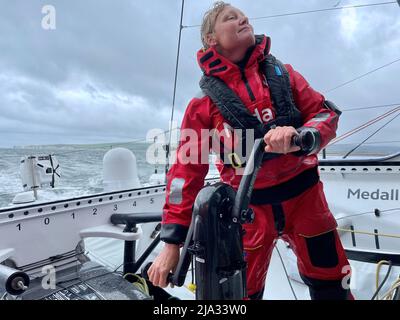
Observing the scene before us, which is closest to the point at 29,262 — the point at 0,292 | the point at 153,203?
the point at 0,292

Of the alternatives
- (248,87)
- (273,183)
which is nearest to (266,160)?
(273,183)

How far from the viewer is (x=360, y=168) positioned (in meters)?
2.14

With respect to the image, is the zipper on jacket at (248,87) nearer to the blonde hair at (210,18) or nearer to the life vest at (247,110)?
the life vest at (247,110)

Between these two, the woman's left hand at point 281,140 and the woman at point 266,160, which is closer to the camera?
the woman's left hand at point 281,140

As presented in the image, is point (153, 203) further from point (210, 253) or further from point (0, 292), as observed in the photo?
point (210, 253)

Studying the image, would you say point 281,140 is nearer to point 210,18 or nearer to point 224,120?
point 224,120

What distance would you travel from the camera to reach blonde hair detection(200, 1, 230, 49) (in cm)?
100

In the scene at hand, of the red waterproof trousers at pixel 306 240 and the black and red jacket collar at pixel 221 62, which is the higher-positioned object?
the black and red jacket collar at pixel 221 62

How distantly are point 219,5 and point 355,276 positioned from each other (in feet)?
4.65

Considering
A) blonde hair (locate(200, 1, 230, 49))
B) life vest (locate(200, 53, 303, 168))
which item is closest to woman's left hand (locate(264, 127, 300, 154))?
life vest (locate(200, 53, 303, 168))

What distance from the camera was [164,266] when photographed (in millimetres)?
800

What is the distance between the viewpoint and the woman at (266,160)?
3.07ft

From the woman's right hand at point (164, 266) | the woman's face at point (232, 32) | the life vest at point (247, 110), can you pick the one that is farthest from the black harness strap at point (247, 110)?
the woman's right hand at point (164, 266)

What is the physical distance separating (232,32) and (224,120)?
0.82 ft
